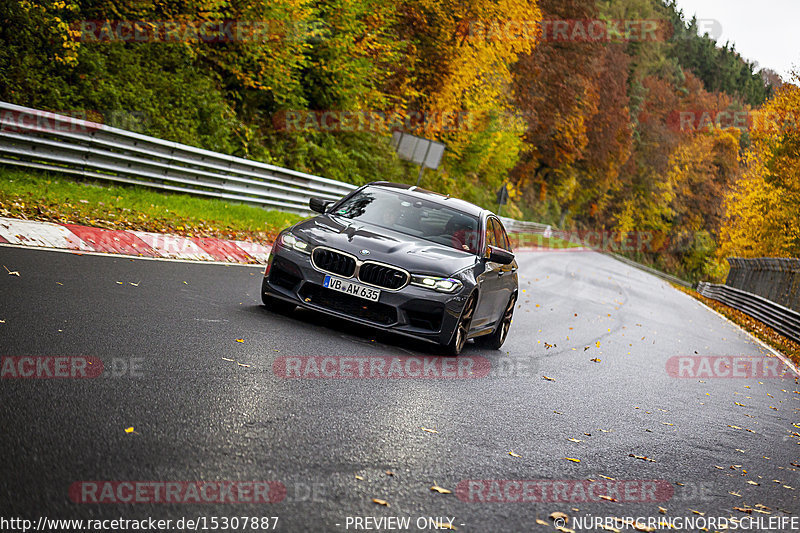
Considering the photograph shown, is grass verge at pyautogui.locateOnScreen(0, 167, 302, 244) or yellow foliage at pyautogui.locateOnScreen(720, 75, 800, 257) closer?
grass verge at pyautogui.locateOnScreen(0, 167, 302, 244)

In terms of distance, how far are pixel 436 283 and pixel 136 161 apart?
10088 mm

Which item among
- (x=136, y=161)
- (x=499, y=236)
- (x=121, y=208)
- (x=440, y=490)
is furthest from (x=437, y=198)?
(x=136, y=161)

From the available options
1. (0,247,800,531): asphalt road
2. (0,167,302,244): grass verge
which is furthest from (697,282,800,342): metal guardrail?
(0,167,302,244): grass verge

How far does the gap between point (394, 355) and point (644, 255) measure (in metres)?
81.1

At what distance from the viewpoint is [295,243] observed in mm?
9164

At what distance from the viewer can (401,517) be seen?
427cm

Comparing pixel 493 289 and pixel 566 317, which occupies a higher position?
pixel 493 289

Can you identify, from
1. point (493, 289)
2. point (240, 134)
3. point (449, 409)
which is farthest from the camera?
point (240, 134)

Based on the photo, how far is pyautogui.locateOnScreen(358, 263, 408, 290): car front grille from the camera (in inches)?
347

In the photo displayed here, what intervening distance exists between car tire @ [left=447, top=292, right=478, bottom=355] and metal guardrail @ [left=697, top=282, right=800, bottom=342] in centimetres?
1482

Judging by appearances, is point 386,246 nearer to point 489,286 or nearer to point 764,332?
point 489,286

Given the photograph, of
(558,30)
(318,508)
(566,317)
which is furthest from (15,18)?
(558,30)

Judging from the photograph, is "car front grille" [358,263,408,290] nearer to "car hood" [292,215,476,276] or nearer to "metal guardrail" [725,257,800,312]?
"car hood" [292,215,476,276]

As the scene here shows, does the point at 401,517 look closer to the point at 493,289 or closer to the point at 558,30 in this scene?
the point at 493,289
